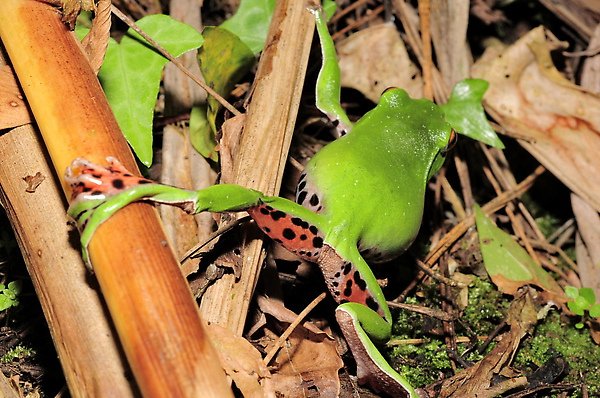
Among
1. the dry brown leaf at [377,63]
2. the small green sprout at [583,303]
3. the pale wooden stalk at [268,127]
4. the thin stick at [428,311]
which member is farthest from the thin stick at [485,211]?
the pale wooden stalk at [268,127]

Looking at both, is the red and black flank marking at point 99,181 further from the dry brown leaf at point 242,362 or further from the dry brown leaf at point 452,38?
the dry brown leaf at point 452,38

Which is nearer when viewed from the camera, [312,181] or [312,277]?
[312,181]

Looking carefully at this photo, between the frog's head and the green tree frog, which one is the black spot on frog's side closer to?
the green tree frog

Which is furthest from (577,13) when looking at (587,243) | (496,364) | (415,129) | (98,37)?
(98,37)

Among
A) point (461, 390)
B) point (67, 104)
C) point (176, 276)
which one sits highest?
point (67, 104)

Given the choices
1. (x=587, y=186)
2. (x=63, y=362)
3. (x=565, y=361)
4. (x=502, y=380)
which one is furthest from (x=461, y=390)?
(x=63, y=362)

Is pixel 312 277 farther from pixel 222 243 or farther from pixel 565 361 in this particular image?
pixel 565 361

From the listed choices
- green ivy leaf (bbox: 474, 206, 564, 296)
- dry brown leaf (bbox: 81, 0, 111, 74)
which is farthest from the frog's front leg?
green ivy leaf (bbox: 474, 206, 564, 296)
